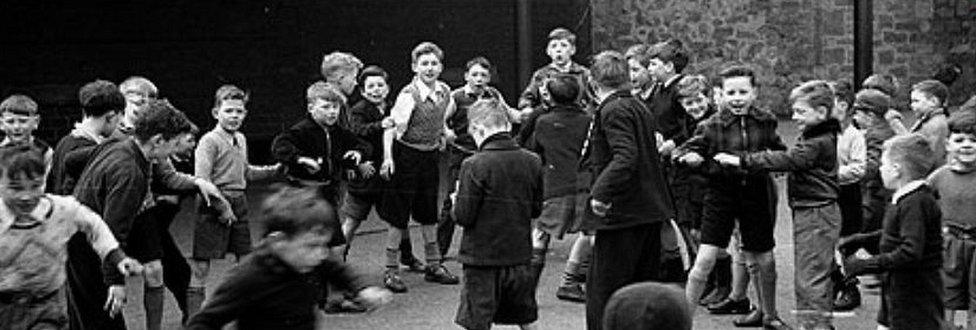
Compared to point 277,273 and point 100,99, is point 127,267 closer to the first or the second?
point 100,99

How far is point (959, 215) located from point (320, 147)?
371 cm

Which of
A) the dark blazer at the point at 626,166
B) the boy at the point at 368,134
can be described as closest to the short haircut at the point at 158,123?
the dark blazer at the point at 626,166

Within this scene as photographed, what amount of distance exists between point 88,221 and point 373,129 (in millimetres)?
3831

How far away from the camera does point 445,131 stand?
11.5m

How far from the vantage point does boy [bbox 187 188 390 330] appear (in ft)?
18.9

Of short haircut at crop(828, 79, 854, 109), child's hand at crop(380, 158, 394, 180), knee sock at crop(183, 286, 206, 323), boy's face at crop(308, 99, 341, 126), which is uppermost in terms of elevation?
boy's face at crop(308, 99, 341, 126)

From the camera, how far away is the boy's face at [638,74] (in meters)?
11.0

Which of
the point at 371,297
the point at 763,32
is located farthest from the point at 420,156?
the point at 763,32

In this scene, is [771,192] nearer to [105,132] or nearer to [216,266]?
[105,132]

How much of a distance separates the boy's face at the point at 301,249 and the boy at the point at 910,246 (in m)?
2.86

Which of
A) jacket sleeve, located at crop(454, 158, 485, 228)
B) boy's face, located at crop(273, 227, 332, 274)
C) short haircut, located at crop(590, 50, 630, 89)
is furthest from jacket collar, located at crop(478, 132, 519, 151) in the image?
boy's face, located at crop(273, 227, 332, 274)

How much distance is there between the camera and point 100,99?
27.9 ft

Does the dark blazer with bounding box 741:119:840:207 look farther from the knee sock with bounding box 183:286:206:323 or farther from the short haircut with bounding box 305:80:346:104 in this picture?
the knee sock with bounding box 183:286:206:323

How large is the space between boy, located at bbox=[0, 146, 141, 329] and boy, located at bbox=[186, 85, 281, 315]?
6.31 feet
